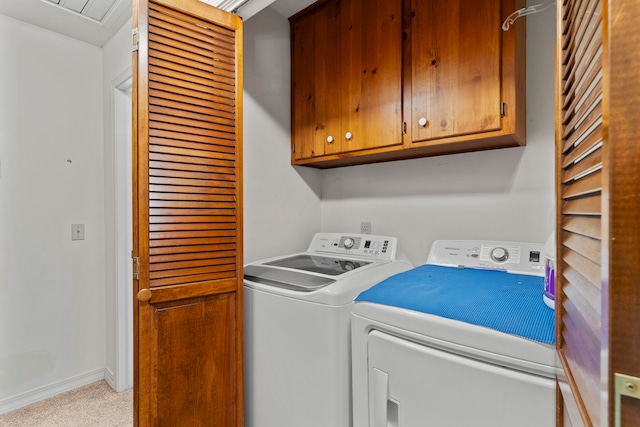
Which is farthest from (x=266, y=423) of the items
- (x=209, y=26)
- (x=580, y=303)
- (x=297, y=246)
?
(x=209, y=26)

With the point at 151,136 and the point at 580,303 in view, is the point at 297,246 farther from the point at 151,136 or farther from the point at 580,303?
the point at 580,303

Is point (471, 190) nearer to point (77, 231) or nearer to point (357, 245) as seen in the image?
point (357, 245)

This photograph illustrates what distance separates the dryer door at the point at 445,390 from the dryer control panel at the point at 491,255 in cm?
72

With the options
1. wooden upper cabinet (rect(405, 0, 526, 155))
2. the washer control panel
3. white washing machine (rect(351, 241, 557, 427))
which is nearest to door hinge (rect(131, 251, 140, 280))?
white washing machine (rect(351, 241, 557, 427))

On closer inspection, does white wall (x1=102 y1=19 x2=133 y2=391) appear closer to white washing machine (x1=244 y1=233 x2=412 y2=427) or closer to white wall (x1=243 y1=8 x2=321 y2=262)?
white wall (x1=243 y1=8 x2=321 y2=262)

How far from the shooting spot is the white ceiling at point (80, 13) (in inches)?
72.0

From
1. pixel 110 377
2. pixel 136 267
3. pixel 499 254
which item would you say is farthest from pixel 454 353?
pixel 110 377

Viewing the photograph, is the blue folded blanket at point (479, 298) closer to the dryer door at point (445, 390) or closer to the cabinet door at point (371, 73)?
the dryer door at point (445, 390)

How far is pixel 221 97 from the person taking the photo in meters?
1.43

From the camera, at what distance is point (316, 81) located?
78.0 inches

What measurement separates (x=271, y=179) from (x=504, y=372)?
154 centimetres

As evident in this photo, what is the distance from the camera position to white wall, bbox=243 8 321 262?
1.90 metres

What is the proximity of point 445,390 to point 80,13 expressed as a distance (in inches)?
106

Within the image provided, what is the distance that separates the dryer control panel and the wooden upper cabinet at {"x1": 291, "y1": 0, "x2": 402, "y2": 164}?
0.63 m
